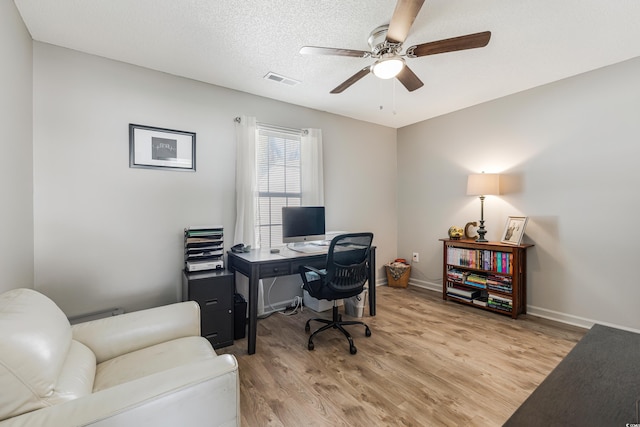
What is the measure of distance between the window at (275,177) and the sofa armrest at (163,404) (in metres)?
2.10

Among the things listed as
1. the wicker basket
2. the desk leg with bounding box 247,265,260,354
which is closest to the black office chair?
the desk leg with bounding box 247,265,260,354

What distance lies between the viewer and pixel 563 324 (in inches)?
109

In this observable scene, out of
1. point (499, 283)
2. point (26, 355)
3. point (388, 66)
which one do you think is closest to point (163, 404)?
point (26, 355)

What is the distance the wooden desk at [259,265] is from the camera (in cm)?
227

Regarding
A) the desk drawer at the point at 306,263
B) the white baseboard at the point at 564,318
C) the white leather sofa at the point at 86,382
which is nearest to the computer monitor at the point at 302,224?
the desk drawer at the point at 306,263

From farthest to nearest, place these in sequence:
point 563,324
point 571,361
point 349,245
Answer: point 563,324
point 349,245
point 571,361

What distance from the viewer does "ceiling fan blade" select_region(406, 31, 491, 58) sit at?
63.9 inches

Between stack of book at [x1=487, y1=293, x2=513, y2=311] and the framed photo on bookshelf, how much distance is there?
0.61 metres

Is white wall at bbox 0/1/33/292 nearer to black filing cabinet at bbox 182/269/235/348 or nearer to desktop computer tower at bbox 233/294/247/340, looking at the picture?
black filing cabinet at bbox 182/269/235/348

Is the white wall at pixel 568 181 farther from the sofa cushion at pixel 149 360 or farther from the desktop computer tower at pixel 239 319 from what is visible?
the sofa cushion at pixel 149 360

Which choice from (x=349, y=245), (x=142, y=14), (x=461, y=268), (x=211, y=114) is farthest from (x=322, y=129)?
(x=461, y=268)

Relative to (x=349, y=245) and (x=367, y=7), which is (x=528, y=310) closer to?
(x=349, y=245)

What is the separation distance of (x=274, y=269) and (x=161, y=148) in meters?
1.52

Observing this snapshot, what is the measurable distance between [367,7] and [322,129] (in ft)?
6.37
